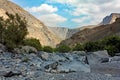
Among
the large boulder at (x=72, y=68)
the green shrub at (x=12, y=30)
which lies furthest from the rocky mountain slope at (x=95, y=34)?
the large boulder at (x=72, y=68)

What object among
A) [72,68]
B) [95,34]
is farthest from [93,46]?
[95,34]

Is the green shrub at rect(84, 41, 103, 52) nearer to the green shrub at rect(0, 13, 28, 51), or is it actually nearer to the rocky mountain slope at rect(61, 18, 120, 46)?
the green shrub at rect(0, 13, 28, 51)

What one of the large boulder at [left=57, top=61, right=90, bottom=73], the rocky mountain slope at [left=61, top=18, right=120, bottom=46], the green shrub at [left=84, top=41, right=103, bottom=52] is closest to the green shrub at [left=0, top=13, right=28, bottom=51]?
the large boulder at [left=57, top=61, right=90, bottom=73]

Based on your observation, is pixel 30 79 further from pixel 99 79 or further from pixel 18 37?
pixel 18 37

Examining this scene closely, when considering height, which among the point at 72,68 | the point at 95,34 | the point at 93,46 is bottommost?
the point at 72,68

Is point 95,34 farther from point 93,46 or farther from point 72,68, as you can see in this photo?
point 72,68

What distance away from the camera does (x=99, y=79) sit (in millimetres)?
13070

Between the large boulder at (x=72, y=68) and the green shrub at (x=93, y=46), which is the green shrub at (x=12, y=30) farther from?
the green shrub at (x=93, y=46)

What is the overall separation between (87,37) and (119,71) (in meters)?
110

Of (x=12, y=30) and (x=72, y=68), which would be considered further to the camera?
(x=12, y=30)

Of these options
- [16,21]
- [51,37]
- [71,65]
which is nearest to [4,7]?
[51,37]

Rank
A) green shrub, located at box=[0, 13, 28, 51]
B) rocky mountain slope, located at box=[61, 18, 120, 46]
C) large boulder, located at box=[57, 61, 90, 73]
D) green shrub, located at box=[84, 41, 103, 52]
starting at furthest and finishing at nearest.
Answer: rocky mountain slope, located at box=[61, 18, 120, 46] < green shrub, located at box=[84, 41, 103, 52] < green shrub, located at box=[0, 13, 28, 51] < large boulder, located at box=[57, 61, 90, 73]

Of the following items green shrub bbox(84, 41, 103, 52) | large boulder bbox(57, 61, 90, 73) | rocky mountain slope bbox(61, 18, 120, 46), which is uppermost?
rocky mountain slope bbox(61, 18, 120, 46)

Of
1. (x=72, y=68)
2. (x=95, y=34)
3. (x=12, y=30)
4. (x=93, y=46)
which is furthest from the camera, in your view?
(x=95, y=34)
